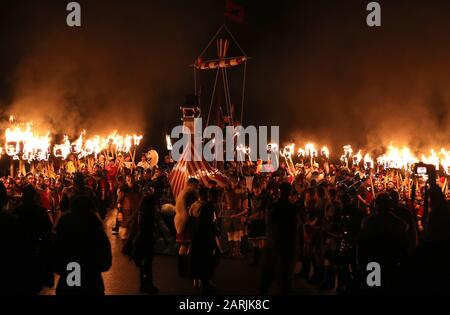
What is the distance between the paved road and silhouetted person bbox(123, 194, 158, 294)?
9.4 inches

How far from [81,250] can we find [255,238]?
16.1 feet

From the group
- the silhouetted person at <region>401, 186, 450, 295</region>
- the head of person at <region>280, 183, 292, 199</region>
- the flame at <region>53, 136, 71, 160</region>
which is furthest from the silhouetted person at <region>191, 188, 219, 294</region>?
the flame at <region>53, 136, 71, 160</region>

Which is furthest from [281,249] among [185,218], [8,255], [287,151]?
[287,151]

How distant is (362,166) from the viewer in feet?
65.2

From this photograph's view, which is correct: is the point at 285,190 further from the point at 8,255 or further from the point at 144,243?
the point at 8,255

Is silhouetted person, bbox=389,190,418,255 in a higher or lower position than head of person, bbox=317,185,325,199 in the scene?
lower

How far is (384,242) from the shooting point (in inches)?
223

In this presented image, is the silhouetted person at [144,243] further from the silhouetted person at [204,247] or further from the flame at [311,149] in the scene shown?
the flame at [311,149]

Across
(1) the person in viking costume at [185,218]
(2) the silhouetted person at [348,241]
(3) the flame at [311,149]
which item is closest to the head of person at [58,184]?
(1) the person in viking costume at [185,218]

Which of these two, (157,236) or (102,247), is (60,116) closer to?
(157,236)

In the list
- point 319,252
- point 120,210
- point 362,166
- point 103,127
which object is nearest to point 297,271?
point 319,252

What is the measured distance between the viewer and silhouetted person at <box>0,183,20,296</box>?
4.73 m

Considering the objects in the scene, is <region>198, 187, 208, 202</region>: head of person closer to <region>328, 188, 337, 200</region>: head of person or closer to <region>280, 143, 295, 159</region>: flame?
<region>328, 188, 337, 200</region>: head of person

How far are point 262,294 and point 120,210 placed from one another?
492 cm
